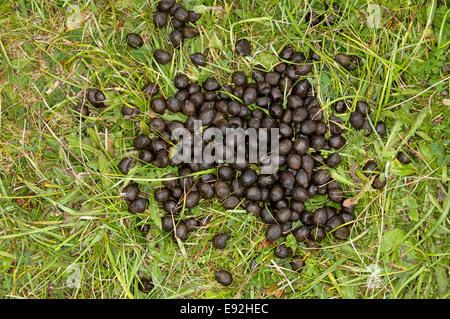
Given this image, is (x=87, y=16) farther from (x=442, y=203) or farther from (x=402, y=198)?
(x=442, y=203)

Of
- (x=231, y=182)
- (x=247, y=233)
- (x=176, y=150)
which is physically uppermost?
(x=176, y=150)
